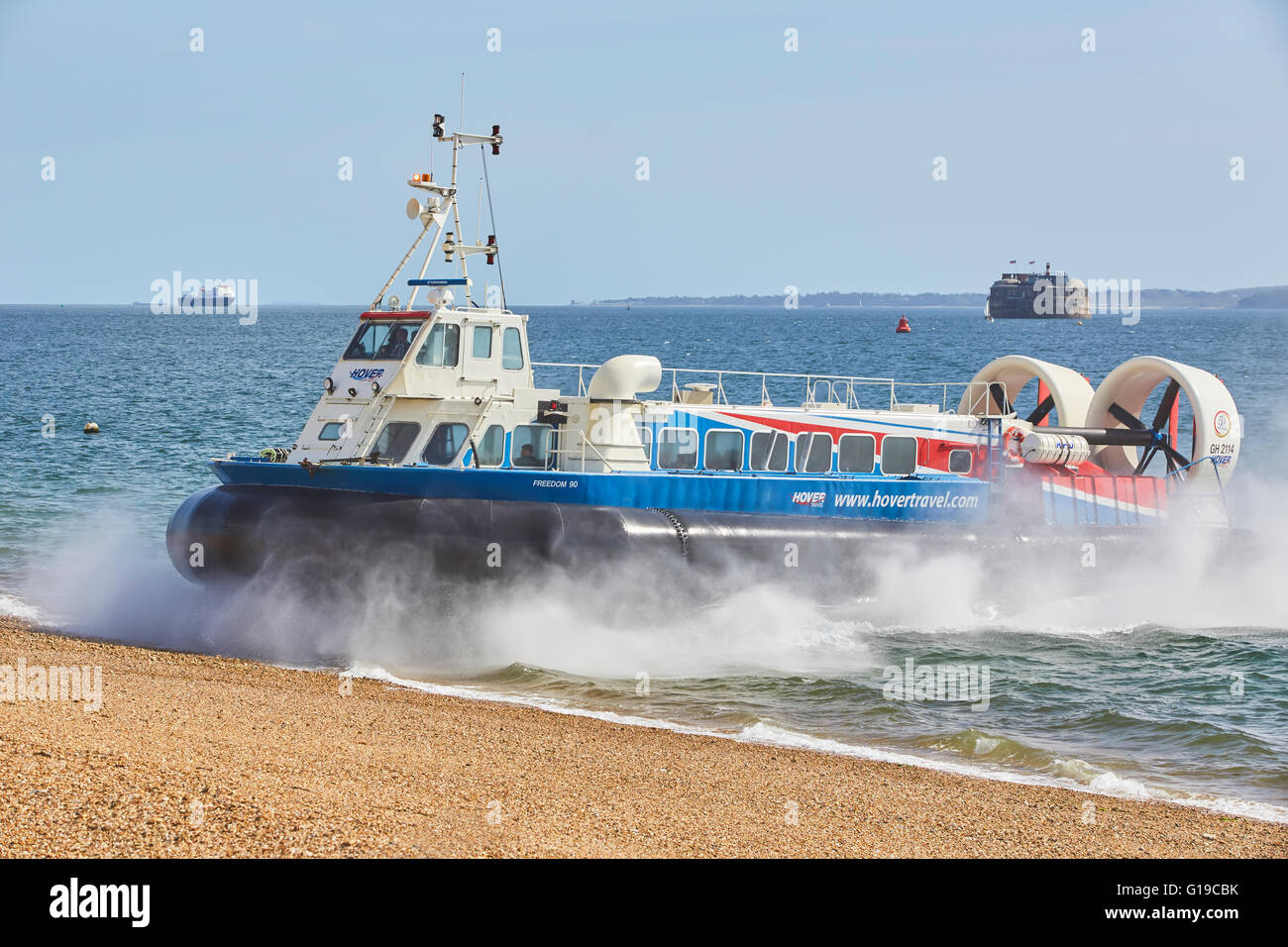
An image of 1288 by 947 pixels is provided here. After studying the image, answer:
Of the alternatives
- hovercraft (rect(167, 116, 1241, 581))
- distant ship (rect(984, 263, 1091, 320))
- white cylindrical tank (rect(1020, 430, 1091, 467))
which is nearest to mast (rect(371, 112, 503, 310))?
hovercraft (rect(167, 116, 1241, 581))

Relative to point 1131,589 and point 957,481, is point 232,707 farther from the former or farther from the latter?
point 1131,589

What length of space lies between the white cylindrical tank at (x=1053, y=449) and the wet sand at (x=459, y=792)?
20.6 ft

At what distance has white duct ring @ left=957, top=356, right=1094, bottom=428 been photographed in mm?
15055

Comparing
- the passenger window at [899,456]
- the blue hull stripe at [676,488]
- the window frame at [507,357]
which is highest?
the window frame at [507,357]

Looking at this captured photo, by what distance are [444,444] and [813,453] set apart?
3.93 meters

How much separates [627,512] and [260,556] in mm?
3304

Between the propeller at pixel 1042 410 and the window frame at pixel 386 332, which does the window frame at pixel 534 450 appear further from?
the propeller at pixel 1042 410

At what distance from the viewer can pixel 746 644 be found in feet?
38.9

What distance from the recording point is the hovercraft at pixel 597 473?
36.2ft

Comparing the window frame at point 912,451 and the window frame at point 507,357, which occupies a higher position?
the window frame at point 507,357

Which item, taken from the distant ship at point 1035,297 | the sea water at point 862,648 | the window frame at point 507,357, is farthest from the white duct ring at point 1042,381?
the distant ship at point 1035,297

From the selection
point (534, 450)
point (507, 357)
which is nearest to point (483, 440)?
point (534, 450)

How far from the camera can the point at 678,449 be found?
12.5 metres
